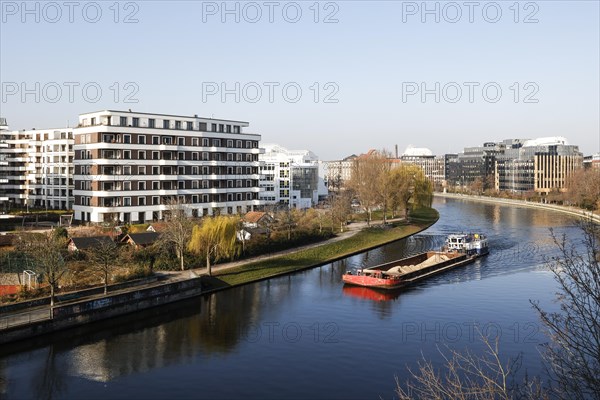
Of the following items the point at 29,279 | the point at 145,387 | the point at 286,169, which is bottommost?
the point at 145,387

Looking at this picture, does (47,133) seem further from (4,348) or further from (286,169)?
(4,348)

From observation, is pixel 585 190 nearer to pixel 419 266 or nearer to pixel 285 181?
pixel 285 181

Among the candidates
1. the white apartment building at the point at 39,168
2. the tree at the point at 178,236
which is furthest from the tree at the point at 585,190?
the white apartment building at the point at 39,168

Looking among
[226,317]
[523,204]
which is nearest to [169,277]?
[226,317]

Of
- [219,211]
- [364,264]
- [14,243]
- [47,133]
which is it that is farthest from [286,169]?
[14,243]

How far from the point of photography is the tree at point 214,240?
49312mm

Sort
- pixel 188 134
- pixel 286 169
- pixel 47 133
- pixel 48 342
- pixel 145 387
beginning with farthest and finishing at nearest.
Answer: pixel 286 169, pixel 47 133, pixel 188 134, pixel 48 342, pixel 145 387

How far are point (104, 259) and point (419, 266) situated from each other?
3031cm

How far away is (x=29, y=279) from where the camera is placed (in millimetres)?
38906

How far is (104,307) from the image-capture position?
37.0m

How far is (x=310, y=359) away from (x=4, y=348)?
634 inches

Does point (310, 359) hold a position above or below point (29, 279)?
below

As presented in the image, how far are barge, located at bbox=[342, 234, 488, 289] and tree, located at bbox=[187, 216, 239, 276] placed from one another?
10.5 metres

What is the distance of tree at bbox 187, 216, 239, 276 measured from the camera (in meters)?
49.3
